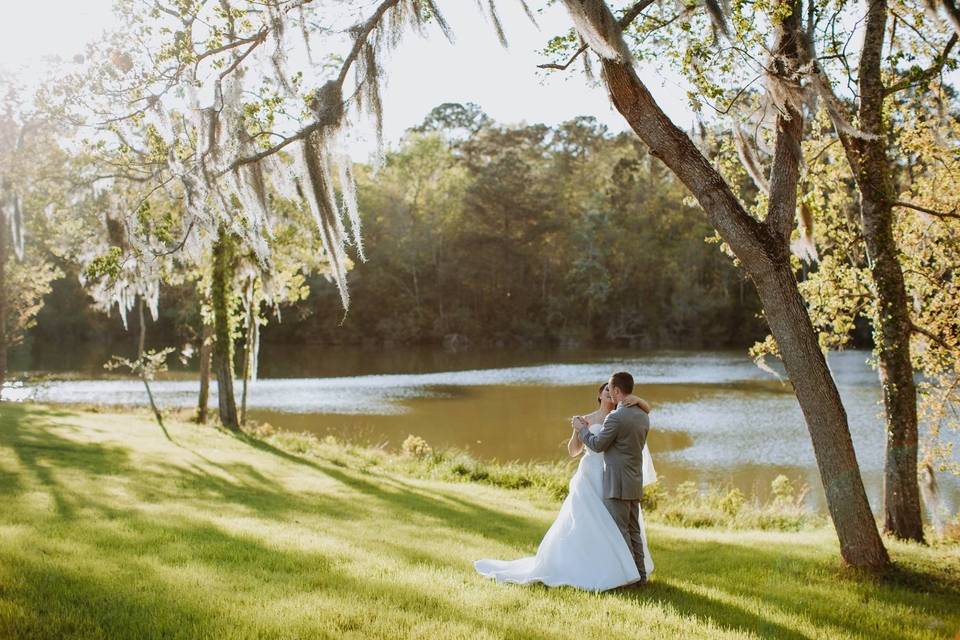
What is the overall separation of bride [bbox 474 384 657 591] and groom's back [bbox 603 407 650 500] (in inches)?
4.2

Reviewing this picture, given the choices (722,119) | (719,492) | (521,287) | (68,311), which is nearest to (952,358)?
(722,119)

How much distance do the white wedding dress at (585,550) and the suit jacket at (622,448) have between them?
0.14 m

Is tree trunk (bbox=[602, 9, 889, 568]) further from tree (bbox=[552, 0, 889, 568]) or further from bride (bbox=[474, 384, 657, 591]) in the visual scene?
bride (bbox=[474, 384, 657, 591])

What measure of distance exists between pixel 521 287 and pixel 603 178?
437 inches

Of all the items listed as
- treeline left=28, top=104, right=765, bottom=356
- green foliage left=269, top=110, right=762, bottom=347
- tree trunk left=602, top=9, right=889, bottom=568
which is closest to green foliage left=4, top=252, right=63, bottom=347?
tree trunk left=602, top=9, right=889, bottom=568

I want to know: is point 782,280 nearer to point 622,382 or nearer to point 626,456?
point 622,382

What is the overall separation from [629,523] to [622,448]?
1.94 ft

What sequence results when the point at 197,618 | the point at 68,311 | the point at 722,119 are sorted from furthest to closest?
the point at 68,311 < the point at 722,119 < the point at 197,618

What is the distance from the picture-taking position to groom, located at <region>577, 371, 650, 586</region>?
5.41 m

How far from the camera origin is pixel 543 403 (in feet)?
86.0

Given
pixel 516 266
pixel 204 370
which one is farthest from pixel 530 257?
pixel 204 370

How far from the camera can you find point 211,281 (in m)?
17.7

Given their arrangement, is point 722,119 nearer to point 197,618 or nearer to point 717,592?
point 717,592

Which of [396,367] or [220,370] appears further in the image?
[396,367]
